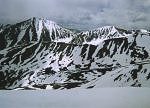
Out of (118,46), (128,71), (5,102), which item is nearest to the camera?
(5,102)

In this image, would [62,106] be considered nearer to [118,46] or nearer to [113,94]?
[113,94]

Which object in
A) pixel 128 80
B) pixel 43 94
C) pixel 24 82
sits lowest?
pixel 24 82

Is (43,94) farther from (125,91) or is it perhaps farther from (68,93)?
(125,91)

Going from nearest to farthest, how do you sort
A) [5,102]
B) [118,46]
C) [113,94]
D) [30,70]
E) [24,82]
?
[5,102], [113,94], [24,82], [30,70], [118,46]

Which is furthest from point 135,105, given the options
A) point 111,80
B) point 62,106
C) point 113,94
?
point 111,80

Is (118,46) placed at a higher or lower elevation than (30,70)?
higher

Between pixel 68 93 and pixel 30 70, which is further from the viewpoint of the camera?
pixel 30 70
